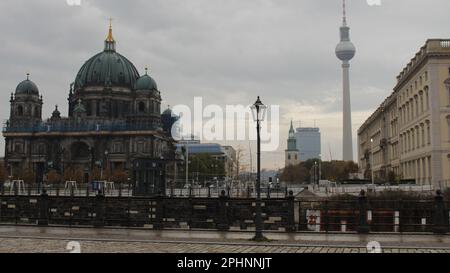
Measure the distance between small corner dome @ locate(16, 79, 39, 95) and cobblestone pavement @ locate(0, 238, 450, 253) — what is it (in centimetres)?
13582

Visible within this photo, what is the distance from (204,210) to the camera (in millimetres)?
30828

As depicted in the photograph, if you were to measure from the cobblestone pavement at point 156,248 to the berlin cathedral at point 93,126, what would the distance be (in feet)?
390

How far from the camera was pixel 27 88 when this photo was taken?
5891 inches

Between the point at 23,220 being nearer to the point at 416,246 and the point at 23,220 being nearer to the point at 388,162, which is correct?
the point at 416,246

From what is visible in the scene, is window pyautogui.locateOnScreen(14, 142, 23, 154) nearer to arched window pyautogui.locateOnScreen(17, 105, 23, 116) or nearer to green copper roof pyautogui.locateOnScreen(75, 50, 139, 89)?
arched window pyautogui.locateOnScreen(17, 105, 23, 116)

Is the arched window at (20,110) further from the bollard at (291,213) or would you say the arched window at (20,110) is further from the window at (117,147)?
the bollard at (291,213)

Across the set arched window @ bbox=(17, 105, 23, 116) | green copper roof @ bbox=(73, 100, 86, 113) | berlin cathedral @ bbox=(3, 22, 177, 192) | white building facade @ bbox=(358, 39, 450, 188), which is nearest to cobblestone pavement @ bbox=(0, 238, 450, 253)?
white building facade @ bbox=(358, 39, 450, 188)

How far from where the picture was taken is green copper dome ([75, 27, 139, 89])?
503 ft

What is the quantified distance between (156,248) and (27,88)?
14056 centimetres

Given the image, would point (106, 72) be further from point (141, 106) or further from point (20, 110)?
point (20, 110)

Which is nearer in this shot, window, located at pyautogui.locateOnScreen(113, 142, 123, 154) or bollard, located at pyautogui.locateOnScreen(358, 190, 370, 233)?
bollard, located at pyautogui.locateOnScreen(358, 190, 370, 233)

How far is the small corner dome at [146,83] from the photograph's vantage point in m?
149
